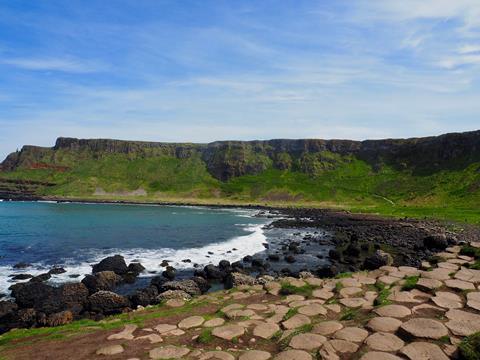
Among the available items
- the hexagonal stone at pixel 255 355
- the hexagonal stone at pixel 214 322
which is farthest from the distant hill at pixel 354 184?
the hexagonal stone at pixel 255 355

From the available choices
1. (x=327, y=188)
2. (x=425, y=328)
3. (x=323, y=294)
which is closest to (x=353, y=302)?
(x=323, y=294)

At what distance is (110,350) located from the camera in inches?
377

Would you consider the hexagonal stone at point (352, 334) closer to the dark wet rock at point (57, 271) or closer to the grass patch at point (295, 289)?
the grass patch at point (295, 289)

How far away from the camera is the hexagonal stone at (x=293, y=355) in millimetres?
8211

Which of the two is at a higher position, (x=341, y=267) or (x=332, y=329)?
(x=332, y=329)

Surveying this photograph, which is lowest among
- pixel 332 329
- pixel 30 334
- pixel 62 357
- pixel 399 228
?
pixel 399 228

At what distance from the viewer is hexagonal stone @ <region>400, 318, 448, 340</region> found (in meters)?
8.50

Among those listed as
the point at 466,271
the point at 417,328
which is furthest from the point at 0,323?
the point at 466,271

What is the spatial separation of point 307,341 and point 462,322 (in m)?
4.00

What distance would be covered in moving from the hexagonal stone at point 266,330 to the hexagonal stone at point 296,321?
0.95 ft

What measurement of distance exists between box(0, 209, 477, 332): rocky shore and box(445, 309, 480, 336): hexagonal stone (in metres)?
16.0

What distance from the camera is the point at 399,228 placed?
6475 cm

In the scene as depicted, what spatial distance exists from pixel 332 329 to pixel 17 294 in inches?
948

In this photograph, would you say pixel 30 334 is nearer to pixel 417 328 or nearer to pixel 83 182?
pixel 417 328
